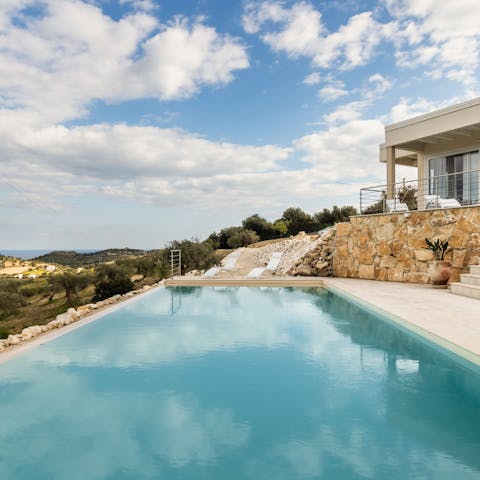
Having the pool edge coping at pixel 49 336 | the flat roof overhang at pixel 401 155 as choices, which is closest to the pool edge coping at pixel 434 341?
the pool edge coping at pixel 49 336

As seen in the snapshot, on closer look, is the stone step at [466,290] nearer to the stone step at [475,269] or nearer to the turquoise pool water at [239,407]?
the stone step at [475,269]

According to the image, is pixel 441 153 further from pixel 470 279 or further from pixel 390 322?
pixel 390 322

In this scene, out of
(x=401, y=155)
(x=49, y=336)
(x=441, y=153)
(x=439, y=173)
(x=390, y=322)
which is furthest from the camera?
(x=401, y=155)

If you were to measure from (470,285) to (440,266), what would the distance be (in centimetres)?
144

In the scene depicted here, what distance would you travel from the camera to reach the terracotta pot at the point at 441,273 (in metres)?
11.0

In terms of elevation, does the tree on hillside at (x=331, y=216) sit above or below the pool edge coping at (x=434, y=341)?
above

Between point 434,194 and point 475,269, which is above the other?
point 434,194

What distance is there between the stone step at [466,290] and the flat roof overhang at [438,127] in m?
5.65

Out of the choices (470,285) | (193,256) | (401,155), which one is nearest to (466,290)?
(470,285)

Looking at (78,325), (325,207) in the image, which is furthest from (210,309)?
(325,207)

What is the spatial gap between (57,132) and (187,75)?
4.94 metres

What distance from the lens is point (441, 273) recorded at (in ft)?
36.0

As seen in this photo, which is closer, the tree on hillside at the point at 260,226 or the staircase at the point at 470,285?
the staircase at the point at 470,285

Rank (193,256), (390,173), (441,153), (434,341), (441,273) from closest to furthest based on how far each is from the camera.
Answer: (434,341)
(441,273)
(390,173)
(441,153)
(193,256)
